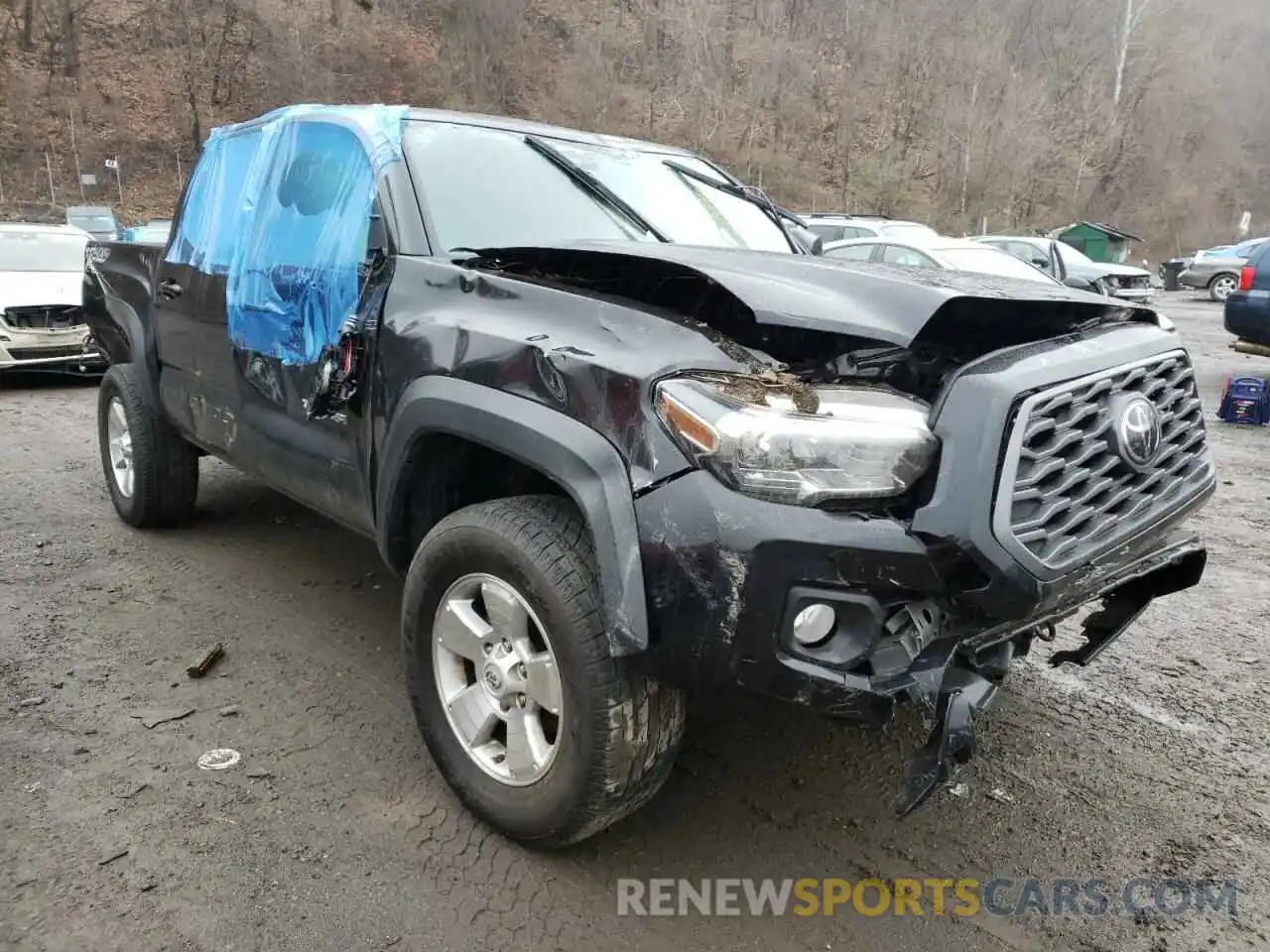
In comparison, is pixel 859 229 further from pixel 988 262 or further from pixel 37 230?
pixel 37 230

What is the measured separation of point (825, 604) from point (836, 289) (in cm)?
79

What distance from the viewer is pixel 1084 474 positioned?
79.6 inches

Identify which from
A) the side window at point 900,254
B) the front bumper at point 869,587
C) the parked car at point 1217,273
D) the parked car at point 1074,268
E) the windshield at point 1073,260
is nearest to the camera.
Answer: the front bumper at point 869,587

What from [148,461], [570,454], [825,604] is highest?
[570,454]

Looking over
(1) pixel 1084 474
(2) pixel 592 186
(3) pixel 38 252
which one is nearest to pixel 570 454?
(1) pixel 1084 474

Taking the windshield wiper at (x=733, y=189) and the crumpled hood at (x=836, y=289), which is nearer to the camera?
the crumpled hood at (x=836, y=289)

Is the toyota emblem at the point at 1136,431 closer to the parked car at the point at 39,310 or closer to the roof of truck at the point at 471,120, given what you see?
the roof of truck at the point at 471,120

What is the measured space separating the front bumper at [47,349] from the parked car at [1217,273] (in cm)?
2367

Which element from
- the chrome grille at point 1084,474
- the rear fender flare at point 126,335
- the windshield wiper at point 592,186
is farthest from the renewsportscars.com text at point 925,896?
the rear fender flare at point 126,335

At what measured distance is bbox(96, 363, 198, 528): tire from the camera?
458 cm

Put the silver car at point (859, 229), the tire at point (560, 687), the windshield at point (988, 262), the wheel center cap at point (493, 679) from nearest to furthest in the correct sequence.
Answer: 1. the tire at point (560, 687)
2. the wheel center cap at point (493, 679)
3. the windshield at point (988, 262)
4. the silver car at point (859, 229)

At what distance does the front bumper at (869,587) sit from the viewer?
5.99ft

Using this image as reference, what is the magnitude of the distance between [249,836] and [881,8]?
63229 millimetres

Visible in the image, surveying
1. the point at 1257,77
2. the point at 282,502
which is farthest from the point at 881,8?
the point at 282,502
